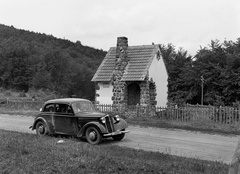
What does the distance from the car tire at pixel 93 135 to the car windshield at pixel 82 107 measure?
93 cm

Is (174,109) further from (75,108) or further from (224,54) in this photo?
(224,54)

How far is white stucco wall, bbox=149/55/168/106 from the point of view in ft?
69.8

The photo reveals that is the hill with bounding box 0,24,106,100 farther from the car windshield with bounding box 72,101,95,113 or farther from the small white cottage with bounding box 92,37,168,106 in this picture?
the car windshield with bounding box 72,101,95,113

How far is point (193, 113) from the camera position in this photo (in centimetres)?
1594

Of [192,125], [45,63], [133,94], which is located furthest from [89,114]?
[45,63]

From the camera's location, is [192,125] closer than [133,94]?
Yes

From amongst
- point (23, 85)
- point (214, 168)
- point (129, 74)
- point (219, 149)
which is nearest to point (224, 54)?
point (129, 74)

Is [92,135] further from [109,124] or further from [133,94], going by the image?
[133,94]

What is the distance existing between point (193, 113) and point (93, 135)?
26.7 feet

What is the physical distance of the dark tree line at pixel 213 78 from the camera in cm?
2614

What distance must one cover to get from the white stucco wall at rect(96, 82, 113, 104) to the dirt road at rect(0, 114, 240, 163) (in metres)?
8.39

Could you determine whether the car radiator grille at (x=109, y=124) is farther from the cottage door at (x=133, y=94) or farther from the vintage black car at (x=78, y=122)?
the cottage door at (x=133, y=94)

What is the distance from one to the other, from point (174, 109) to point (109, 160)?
1038 centimetres

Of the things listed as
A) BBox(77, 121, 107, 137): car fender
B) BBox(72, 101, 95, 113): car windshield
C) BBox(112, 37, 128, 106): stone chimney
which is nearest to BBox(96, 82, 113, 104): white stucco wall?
BBox(112, 37, 128, 106): stone chimney
